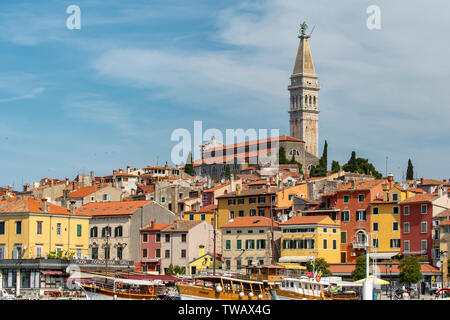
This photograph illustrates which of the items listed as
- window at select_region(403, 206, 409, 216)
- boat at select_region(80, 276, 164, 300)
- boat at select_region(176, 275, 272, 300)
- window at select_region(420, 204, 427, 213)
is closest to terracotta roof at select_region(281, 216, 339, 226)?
window at select_region(403, 206, 409, 216)

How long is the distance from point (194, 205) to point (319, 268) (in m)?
25.2

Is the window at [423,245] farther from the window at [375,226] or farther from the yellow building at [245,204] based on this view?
the yellow building at [245,204]

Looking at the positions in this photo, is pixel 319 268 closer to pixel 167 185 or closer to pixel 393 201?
pixel 393 201

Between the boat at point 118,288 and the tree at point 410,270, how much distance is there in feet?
67.1

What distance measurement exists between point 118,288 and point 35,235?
14.8 metres

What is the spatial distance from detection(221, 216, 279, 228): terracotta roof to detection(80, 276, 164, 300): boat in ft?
67.5

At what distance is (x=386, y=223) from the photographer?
79.1 m

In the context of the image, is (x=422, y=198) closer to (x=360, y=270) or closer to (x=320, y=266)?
(x=360, y=270)

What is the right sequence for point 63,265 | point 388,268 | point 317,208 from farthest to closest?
1. point 317,208
2. point 388,268
3. point 63,265

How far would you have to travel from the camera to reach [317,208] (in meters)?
85.5

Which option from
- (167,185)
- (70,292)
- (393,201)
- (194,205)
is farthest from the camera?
(167,185)

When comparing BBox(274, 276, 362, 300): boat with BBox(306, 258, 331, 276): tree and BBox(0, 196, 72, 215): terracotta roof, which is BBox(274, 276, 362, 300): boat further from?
BBox(0, 196, 72, 215): terracotta roof

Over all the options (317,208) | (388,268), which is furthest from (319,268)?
(317,208)

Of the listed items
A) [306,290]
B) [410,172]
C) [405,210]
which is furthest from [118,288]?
[410,172]
